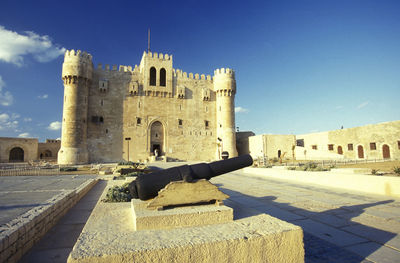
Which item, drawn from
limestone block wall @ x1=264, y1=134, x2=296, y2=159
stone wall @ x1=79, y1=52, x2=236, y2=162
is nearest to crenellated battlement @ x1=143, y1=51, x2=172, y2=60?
stone wall @ x1=79, y1=52, x2=236, y2=162

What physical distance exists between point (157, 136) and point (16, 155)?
1787 cm

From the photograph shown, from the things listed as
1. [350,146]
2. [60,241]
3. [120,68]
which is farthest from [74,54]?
[350,146]

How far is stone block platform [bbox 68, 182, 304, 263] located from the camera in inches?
63.2

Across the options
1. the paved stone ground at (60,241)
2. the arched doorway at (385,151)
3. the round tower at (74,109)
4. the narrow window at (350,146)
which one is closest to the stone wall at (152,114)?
the round tower at (74,109)

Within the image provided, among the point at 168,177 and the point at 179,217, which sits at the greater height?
the point at 168,177

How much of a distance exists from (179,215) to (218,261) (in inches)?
23.9

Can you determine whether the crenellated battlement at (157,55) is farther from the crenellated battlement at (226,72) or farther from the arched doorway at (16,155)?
the arched doorway at (16,155)

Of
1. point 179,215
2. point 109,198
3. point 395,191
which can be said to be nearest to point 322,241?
point 179,215

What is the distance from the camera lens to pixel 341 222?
3.33 m

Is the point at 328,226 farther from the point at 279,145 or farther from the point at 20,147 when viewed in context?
the point at 20,147

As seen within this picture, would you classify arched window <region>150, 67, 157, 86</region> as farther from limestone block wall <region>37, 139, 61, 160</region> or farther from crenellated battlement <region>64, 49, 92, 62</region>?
limestone block wall <region>37, 139, 61, 160</region>

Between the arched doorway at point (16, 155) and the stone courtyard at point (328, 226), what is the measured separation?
28461 millimetres

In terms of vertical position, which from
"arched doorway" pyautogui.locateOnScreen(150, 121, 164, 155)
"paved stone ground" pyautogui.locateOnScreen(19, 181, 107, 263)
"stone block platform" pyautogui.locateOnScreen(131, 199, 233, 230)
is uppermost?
"arched doorway" pyautogui.locateOnScreen(150, 121, 164, 155)

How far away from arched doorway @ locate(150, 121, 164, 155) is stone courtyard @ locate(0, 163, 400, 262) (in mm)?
20430
